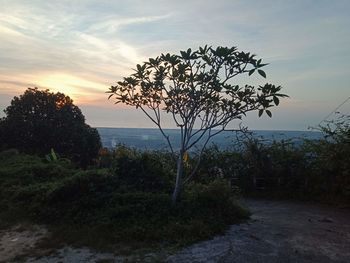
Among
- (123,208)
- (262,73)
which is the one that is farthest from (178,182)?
(262,73)

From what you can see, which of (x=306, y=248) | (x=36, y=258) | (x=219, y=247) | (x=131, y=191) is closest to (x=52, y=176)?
(x=131, y=191)

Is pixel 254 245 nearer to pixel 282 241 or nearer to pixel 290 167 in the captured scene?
pixel 282 241

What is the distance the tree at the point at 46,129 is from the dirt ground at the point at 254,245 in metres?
14.1

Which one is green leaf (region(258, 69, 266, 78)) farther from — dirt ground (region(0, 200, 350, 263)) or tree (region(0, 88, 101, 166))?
tree (region(0, 88, 101, 166))

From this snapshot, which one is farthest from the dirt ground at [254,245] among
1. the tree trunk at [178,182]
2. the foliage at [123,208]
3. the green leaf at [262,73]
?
the green leaf at [262,73]

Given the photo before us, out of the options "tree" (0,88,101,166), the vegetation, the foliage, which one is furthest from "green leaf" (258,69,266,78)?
"tree" (0,88,101,166)

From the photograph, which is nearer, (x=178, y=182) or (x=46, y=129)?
(x=178, y=182)

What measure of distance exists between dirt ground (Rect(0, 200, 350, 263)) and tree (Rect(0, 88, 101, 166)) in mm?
14135

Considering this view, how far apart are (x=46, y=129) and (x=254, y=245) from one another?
54.2ft

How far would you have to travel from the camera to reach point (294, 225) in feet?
22.4

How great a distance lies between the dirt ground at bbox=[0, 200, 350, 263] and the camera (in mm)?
5070

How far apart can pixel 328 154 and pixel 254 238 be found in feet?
13.1

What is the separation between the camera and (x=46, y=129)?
65.5ft

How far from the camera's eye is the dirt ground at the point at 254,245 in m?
5.07
